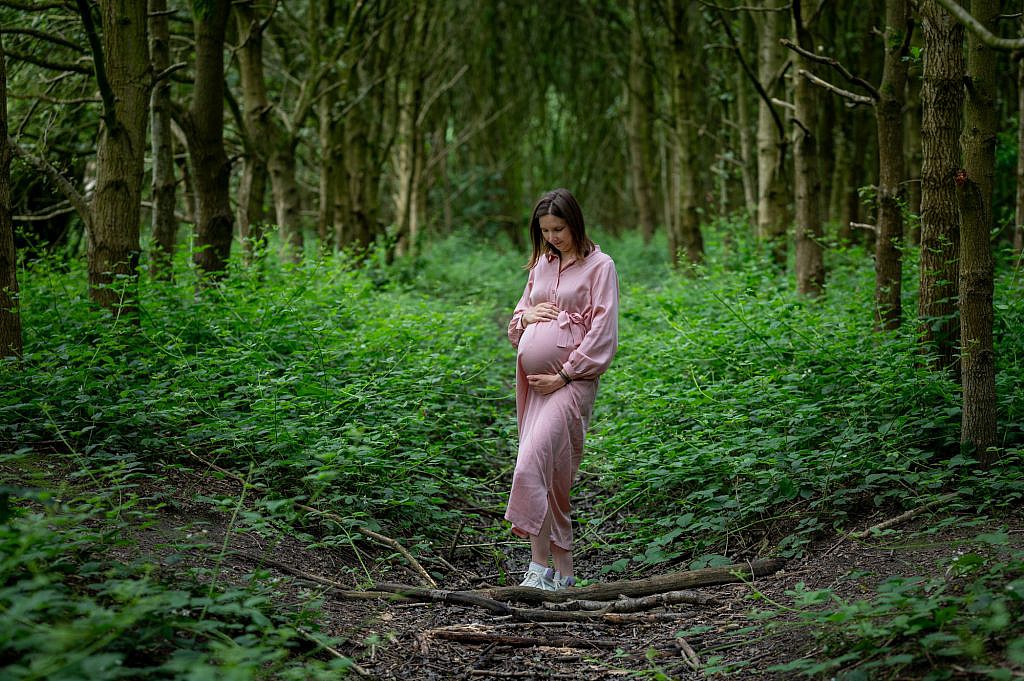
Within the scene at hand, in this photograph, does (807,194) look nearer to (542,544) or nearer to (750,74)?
(750,74)

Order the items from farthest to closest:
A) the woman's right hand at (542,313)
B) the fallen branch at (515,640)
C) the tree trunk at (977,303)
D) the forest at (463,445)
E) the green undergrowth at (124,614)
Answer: the woman's right hand at (542,313), the tree trunk at (977,303), the fallen branch at (515,640), the forest at (463,445), the green undergrowth at (124,614)

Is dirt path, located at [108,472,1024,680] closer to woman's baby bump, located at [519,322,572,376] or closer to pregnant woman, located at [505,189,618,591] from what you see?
pregnant woman, located at [505,189,618,591]

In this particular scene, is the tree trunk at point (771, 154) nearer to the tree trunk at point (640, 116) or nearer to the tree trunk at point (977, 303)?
the tree trunk at point (977, 303)

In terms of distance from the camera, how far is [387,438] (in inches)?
222

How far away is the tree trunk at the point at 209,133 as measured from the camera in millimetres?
8250

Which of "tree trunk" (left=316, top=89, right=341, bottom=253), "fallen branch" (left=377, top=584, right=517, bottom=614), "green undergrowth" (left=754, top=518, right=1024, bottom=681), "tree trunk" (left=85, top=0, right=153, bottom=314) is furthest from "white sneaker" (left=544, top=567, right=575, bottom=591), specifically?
"tree trunk" (left=316, top=89, right=341, bottom=253)

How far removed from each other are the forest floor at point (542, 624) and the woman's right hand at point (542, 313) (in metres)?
1.57

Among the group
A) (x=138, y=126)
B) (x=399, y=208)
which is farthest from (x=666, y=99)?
(x=138, y=126)

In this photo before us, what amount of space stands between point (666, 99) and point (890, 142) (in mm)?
17073

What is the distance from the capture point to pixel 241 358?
6230mm

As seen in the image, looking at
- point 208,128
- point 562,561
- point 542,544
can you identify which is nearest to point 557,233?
A: point 542,544

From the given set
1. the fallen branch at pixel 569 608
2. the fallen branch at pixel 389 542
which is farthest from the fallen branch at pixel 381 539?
the fallen branch at pixel 569 608

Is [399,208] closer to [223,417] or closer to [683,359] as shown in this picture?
[683,359]

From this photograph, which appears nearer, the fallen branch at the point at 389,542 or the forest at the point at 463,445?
the forest at the point at 463,445
